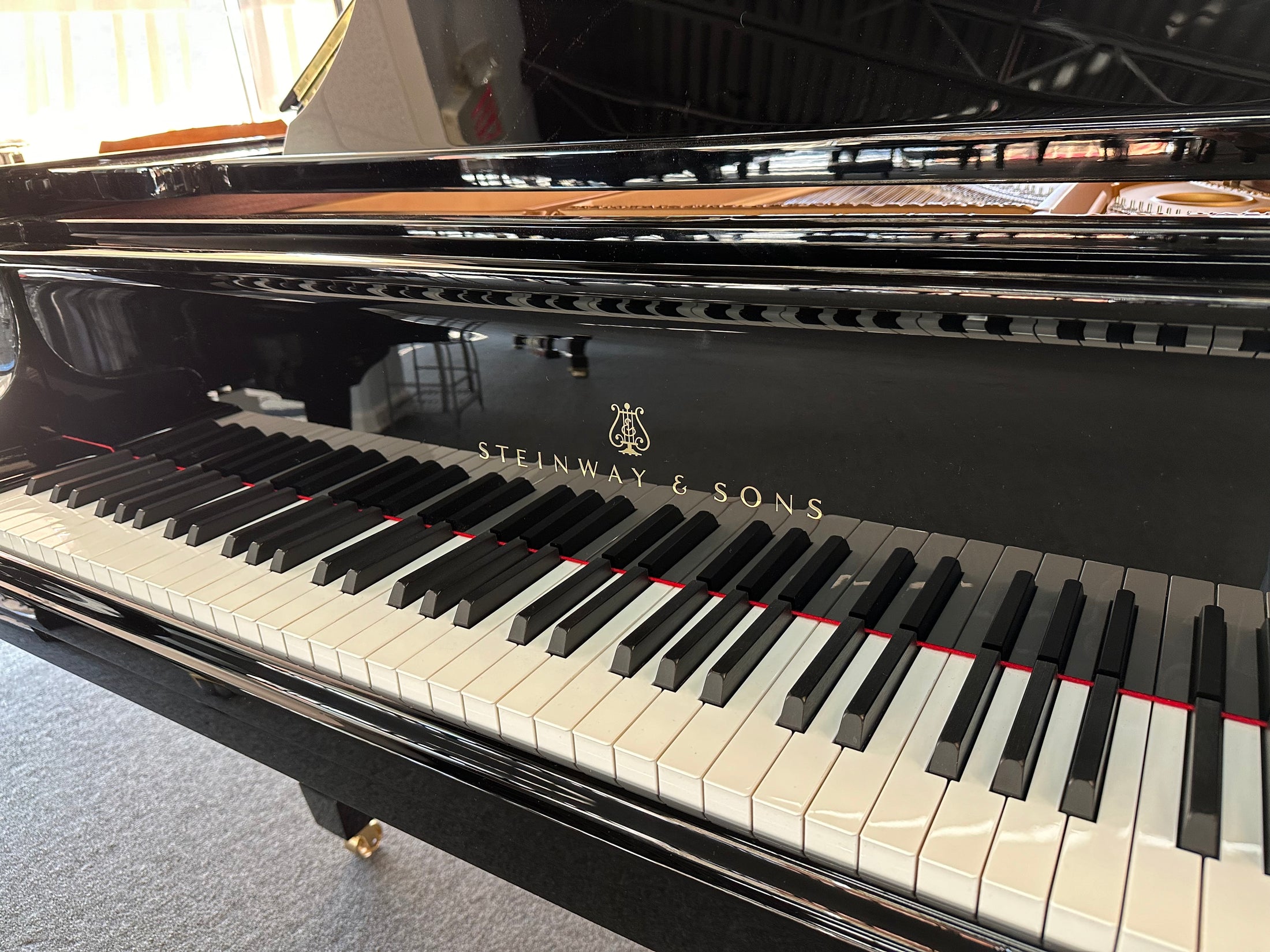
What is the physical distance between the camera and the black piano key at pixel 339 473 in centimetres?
144

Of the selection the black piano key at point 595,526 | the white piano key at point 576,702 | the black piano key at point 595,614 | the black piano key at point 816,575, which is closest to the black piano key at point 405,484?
the black piano key at point 595,526

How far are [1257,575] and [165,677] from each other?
1.63 metres

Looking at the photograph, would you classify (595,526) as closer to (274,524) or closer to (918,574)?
(918,574)

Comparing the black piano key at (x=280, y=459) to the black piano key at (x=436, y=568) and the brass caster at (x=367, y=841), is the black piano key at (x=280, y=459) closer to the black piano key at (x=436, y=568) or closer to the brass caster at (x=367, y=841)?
the black piano key at (x=436, y=568)

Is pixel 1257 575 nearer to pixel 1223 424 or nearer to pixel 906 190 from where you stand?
pixel 1223 424

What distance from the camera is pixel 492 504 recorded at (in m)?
1.32

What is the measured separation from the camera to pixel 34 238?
1.78 metres

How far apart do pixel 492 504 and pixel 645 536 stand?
0.28 meters

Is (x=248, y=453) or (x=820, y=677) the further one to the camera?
(x=248, y=453)

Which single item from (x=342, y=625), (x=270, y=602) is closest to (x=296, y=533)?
(x=270, y=602)

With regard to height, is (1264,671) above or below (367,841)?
above

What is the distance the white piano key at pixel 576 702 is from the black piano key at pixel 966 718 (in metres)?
0.32

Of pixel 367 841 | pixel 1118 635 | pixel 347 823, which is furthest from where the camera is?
pixel 367 841

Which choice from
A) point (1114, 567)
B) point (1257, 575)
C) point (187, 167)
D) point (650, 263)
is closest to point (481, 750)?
point (650, 263)
